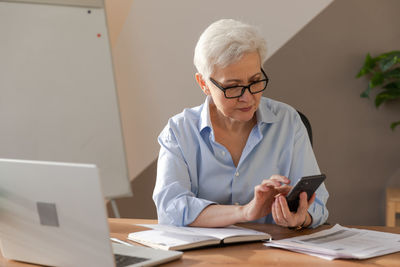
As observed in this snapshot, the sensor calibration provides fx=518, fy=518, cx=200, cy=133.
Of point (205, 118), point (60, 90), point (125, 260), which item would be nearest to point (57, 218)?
point (125, 260)

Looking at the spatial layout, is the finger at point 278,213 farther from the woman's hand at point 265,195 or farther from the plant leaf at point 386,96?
the plant leaf at point 386,96

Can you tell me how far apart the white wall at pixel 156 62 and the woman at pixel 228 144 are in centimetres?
155

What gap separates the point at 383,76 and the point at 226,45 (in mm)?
1745

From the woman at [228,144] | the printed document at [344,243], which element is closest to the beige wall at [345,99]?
the woman at [228,144]

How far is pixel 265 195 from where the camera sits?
1.49 m

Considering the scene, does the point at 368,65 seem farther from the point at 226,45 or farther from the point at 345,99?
the point at 226,45

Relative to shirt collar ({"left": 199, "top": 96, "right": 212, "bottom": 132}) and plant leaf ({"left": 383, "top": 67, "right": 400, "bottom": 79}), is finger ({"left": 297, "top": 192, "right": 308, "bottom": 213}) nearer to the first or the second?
shirt collar ({"left": 199, "top": 96, "right": 212, "bottom": 132})

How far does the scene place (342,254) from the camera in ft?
4.13

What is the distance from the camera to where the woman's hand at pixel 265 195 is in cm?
145

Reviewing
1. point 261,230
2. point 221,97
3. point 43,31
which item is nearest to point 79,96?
point 43,31

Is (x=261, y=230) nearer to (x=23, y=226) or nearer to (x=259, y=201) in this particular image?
(x=259, y=201)

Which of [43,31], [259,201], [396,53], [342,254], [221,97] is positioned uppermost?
[43,31]

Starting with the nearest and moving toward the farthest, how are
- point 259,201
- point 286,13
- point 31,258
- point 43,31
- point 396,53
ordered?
point 31,258 → point 259,201 → point 43,31 → point 396,53 → point 286,13

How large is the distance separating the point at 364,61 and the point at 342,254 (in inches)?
87.7
